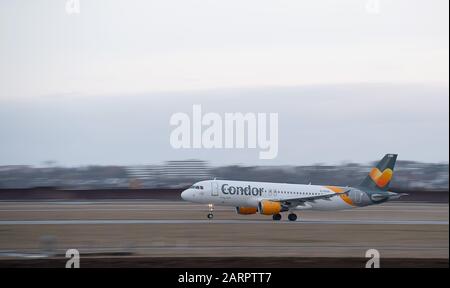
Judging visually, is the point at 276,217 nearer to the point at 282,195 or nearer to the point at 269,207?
the point at 269,207

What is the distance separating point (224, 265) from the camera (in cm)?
2436

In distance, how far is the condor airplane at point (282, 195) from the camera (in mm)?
47125

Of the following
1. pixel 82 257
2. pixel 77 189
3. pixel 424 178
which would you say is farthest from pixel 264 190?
pixel 77 189

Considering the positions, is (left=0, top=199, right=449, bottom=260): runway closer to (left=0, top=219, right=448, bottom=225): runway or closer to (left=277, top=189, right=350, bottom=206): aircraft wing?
(left=0, top=219, right=448, bottom=225): runway

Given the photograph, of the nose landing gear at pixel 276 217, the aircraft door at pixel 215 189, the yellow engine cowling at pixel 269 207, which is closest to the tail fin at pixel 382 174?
the nose landing gear at pixel 276 217

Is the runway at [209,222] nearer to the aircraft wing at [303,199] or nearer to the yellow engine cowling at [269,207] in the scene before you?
the yellow engine cowling at [269,207]

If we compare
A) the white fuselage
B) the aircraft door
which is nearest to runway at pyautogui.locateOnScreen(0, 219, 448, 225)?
the white fuselage

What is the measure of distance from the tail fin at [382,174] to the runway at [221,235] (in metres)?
2.38

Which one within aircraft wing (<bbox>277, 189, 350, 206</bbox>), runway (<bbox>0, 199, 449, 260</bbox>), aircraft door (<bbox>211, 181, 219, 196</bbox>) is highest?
aircraft door (<bbox>211, 181, 219, 196</bbox>)

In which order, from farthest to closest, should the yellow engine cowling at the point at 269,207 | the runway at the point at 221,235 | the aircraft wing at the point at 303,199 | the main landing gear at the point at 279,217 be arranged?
the aircraft wing at the point at 303,199 → the main landing gear at the point at 279,217 → the yellow engine cowling at the point at 269,207 → the runway at the point at 221,235

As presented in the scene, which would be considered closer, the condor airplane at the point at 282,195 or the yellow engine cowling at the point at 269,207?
the yellow engine cowling at the point at 269,207

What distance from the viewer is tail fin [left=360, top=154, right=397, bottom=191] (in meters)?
51.4
